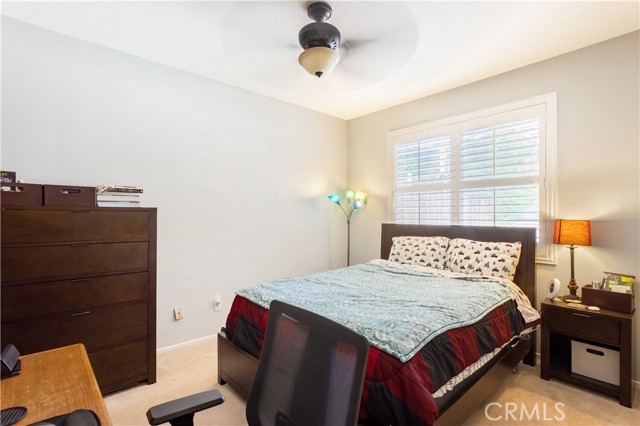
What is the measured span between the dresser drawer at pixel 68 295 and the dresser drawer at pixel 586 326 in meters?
3.00

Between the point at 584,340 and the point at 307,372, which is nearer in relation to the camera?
the point at 307,372

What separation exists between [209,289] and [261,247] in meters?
0.70

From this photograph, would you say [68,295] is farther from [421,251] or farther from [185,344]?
[421,251]

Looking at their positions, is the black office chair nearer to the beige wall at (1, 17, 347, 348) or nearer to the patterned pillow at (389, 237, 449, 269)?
the beige wall at (1, 17, 347, 348)

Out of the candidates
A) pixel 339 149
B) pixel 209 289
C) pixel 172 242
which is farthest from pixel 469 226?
pixel 172 242

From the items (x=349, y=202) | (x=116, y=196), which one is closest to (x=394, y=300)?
(x=116, y=196)

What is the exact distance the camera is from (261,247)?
353cm

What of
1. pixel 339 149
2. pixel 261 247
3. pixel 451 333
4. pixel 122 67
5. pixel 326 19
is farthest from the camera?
pixel 339 149

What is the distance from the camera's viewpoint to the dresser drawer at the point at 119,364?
212 centimetres

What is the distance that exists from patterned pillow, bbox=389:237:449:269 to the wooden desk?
2.71 meters

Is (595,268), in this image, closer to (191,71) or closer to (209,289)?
(209,289)

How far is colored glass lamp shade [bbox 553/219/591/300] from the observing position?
7.57 feet

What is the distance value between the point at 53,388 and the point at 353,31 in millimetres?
2299

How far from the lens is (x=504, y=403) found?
209 cm
